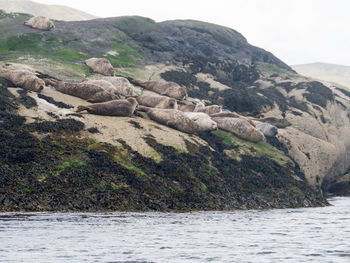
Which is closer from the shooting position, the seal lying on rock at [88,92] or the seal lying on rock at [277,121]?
the seal lying on rock at [88,92]

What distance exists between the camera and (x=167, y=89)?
125 feet

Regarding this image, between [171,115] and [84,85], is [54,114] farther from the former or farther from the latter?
[171,115]

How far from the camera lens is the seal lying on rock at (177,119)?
30.1 metres

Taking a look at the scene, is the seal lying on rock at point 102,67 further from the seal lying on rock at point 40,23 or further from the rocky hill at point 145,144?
the seal lying on rock at point 40,23

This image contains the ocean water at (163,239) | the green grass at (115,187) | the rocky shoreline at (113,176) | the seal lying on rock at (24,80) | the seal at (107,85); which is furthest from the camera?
the seal at (107,85)

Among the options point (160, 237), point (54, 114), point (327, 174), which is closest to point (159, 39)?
point (327, 174)

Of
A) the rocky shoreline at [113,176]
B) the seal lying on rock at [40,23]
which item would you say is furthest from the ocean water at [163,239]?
the seal lying on rock at [40,23]

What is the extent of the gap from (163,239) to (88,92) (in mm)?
18346

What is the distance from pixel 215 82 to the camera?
48469 mm

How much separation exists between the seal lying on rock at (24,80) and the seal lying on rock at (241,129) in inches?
532

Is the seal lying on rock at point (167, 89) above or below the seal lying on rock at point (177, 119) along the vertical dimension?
above

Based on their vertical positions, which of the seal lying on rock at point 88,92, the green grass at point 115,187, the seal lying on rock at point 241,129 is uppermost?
the seal lying on rock at point 88,92

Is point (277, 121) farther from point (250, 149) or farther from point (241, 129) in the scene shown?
point (250, 149)

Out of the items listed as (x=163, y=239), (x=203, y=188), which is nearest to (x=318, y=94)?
(x=203, y=188)
